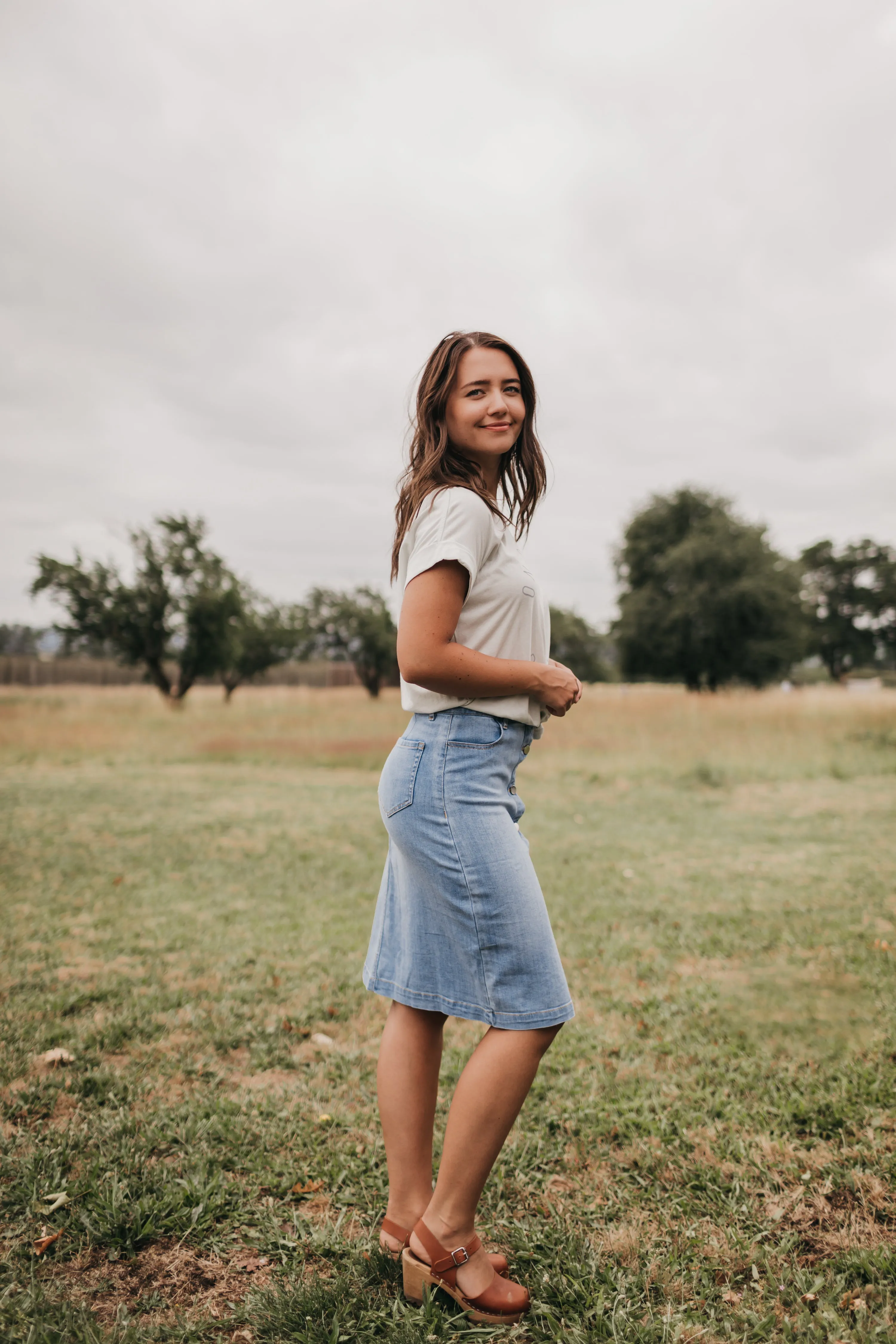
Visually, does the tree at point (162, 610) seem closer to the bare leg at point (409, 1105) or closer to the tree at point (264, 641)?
the tree at point (264, 641)

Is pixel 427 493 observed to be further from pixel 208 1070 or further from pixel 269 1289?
pixel 208 1070

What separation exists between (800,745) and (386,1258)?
13.5 meters

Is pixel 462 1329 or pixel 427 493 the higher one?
pixel 427 493

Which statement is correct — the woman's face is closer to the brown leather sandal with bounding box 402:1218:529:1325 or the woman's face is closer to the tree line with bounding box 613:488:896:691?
the brown leather sandal with bounding box 402:1218:529:1325

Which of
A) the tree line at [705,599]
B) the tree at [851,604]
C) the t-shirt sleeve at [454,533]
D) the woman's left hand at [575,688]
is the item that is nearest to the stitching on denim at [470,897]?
the woman's left hand at [575,688]

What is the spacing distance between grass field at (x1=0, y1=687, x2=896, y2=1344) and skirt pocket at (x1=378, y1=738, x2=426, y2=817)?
1019mm

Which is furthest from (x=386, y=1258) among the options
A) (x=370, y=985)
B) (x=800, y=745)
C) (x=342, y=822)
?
(x=800, y=745)

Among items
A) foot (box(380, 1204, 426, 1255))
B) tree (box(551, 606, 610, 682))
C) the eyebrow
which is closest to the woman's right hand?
the eyebrow

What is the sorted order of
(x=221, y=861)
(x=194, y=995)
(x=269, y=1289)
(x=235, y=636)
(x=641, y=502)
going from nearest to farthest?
A: (x=269, y=1289), (x=194, y=995), (x=221, y=861), (x=235, y=636), (x=641, y=502)

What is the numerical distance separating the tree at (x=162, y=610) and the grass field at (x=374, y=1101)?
21486mm

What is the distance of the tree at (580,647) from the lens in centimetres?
6175

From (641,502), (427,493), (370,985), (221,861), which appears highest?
(641,502)

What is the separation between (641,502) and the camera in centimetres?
4238

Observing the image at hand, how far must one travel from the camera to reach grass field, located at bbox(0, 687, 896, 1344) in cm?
182
